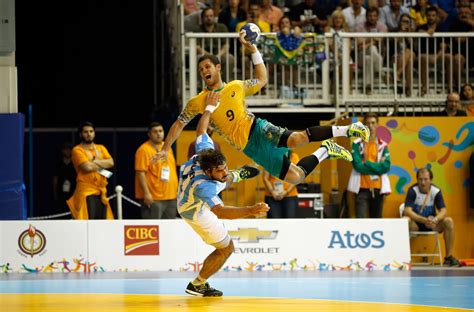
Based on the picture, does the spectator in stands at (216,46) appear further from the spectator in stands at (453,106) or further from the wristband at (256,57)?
the wristband at (256,57)

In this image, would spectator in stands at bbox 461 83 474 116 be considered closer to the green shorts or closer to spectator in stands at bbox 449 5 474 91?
spectator in stands at bbox 449 5 474 91

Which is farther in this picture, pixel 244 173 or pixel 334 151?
pixel 334 151

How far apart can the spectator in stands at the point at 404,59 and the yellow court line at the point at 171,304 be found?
34.8ft

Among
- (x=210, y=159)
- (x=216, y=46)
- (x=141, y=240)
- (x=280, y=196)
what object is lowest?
(x=141, y=240)

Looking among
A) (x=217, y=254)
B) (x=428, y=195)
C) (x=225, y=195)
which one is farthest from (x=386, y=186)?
(x=217, y=254)

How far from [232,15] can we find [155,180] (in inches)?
203

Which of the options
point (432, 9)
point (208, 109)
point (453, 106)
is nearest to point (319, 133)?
point (208, 109)

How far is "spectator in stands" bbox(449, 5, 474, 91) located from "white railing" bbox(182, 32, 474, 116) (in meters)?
0.03

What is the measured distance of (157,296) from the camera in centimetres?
1381

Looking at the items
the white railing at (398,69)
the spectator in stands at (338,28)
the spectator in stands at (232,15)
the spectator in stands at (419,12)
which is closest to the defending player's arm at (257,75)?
the white railing at (398,69)

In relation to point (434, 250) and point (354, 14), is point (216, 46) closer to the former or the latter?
point (354, 14)

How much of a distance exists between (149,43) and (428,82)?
30.3 ft

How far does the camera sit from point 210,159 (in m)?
13.0

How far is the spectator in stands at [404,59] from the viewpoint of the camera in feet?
74.5
